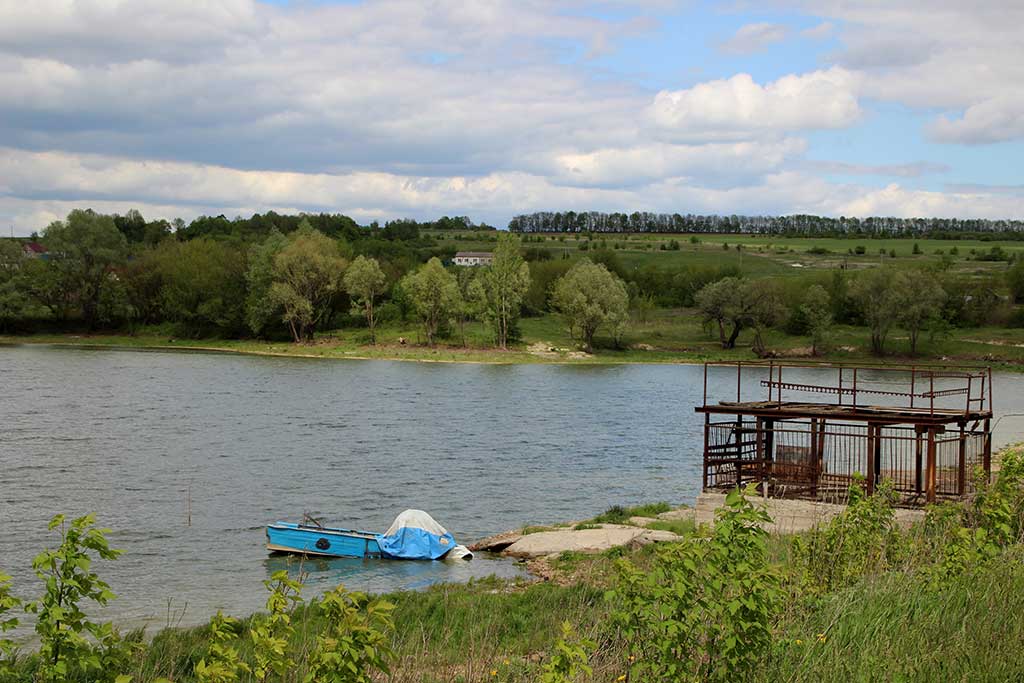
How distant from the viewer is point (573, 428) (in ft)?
185

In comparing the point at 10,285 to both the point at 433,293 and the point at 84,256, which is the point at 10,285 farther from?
the point at 433,293

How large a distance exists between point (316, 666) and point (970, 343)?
352ft

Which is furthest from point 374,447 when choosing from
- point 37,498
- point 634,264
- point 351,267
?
point 634,264

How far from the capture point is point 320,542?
27.8 meters

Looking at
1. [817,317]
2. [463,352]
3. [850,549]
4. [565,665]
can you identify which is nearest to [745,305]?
[817,317]

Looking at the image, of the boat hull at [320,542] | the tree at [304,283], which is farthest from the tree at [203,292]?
the boat hull at [320,542]

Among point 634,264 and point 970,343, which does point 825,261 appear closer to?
point 634,264

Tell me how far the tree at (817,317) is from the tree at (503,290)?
98.4 feet

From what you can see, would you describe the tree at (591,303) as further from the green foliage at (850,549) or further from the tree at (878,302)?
the green foliage at (850,549)

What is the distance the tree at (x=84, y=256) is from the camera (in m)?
110

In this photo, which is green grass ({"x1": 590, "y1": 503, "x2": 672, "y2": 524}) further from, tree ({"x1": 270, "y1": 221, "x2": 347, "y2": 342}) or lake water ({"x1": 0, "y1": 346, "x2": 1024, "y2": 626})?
tree ({"x1": 270, "y1": 221, "x2": 347, "y2": 342})

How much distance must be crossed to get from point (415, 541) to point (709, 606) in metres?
20.4

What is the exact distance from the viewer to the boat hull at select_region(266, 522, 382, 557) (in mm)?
27734

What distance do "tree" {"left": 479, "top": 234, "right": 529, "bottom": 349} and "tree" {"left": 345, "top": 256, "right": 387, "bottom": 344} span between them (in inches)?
462
